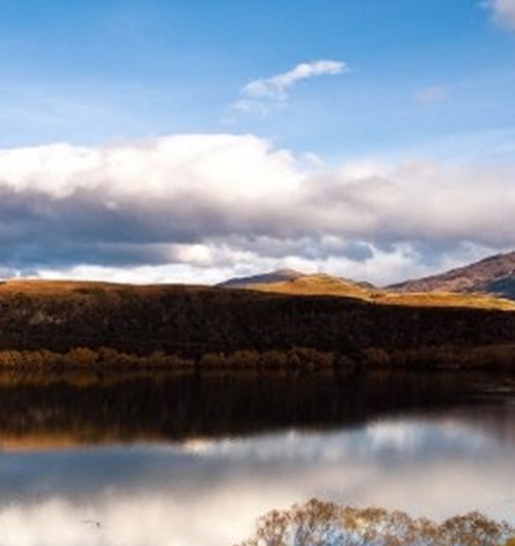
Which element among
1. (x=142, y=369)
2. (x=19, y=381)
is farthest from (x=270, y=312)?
(x=19, y=381)

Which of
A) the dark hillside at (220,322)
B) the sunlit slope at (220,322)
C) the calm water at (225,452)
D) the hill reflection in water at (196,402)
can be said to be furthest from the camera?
the dark hillside at (220,322)

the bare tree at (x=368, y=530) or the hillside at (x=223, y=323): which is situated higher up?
the hillside at (x=223, y=323)

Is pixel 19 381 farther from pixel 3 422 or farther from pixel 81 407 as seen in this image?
pixel 3 422

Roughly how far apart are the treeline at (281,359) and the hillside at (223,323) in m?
2.49

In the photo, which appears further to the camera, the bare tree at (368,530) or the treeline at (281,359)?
the treeline at (281,359)

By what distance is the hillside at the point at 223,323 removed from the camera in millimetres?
130375

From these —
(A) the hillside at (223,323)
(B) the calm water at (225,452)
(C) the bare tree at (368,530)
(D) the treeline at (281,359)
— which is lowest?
(B) the calm water at (225,452)

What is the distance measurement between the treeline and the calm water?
12446 millimetres

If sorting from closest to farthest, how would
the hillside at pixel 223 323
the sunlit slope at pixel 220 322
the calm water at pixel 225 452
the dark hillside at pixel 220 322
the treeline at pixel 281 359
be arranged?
the calm water at pixel 225 452, the treeline at pixel 281 359, the hillside at pixel 223 323, the sunlit slope at pixel 220 322, the dark hillside at pixel 220 322

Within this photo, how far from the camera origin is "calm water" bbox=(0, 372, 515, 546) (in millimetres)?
44375

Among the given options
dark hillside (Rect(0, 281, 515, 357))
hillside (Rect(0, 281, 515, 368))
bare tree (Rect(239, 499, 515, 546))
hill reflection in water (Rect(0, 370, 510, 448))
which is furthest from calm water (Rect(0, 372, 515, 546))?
dark hillside (Rect(0, 281, 515, 357))

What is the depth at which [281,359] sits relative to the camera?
404ft

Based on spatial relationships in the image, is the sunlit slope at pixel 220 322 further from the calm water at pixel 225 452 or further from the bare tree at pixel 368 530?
the bare tree at pixel 368 530

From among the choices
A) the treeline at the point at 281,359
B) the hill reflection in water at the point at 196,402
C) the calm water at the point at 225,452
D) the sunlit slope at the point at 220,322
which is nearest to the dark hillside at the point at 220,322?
the sunlit slope at the point at 220,322
